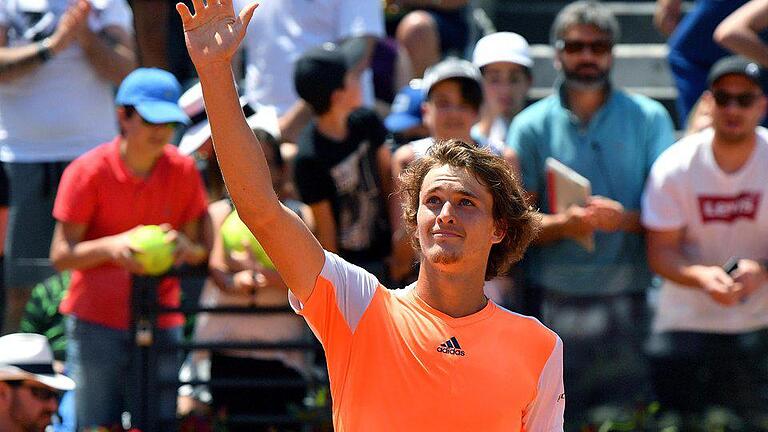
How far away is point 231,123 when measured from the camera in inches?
127

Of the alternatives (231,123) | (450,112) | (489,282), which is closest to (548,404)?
(231,123)

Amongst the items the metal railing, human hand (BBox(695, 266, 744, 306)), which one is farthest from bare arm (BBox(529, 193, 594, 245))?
the metal railing

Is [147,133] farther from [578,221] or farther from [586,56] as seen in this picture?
[586,56]

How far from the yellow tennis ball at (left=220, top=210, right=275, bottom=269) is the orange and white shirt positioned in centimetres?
238

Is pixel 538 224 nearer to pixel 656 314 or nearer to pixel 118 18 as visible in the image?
pixel 656 314

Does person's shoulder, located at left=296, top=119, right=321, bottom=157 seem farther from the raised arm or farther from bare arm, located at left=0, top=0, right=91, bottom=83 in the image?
the raised arm

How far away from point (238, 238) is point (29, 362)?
3.50 ft

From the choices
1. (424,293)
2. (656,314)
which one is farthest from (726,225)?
(424,293)

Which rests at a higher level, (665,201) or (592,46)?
(592,46)

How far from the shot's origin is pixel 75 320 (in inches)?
238

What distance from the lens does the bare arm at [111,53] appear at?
7160 millimetres

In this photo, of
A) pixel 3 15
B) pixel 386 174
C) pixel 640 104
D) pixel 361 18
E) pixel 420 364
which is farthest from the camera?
pixel 361 18

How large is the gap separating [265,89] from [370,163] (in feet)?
4.80

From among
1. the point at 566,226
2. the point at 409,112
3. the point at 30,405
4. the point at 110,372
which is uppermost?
the point at 409,112
